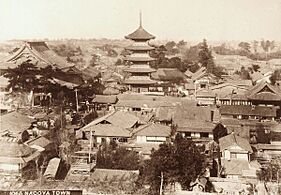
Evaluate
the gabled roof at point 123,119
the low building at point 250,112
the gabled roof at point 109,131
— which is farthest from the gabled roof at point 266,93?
the gabled roof at point 109,131

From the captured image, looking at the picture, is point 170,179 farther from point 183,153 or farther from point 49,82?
point 49,82

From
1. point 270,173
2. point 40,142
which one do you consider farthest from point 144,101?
point 270,173

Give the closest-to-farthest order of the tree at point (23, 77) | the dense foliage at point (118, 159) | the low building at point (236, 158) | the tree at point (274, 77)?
the low building at point (236, 158), the dense foliage at point (118, 159), the tree at point (23, 77), the tree at point (274, 77)

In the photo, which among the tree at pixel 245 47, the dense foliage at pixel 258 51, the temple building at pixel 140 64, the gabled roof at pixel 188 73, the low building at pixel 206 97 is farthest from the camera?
the tree at pixel 245 47

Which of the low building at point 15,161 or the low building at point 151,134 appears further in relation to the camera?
the low building at point 151,134

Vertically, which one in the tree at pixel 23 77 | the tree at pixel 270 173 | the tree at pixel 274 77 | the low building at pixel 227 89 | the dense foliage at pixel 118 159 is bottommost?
the tree at pixel 270 173

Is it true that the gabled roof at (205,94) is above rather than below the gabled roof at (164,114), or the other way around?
above

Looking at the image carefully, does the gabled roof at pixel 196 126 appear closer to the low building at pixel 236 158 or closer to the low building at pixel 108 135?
the low building at pixel 236 158

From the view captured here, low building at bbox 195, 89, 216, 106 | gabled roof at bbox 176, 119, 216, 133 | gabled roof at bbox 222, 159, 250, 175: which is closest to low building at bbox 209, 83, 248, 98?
low building at bbox 195, 89, 216, 106
